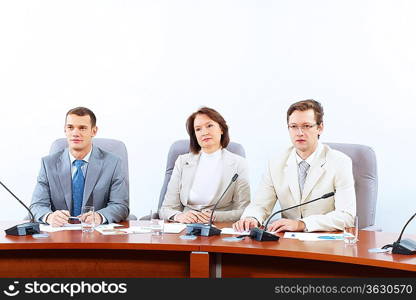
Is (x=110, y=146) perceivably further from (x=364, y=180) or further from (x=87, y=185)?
(x=364, y=180)

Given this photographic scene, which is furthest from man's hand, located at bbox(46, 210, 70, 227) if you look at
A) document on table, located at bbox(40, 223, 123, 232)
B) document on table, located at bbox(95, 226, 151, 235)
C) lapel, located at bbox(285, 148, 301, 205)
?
lapel, located at bbox(285, 148, 301, 205)

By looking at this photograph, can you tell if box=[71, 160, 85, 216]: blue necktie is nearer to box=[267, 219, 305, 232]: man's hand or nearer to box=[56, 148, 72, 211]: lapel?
box=[56, 148, 72, 211]: lapel

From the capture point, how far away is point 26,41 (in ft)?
16.5

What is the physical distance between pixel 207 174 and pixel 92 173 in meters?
0.68

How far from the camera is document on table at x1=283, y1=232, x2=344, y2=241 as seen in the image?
9.42 ft

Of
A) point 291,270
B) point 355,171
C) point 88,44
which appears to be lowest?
point 291,270

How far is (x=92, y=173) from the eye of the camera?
362 centimetres

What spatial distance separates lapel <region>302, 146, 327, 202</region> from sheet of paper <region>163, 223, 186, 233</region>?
654 mm

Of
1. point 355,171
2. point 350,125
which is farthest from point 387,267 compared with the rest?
point 350,125

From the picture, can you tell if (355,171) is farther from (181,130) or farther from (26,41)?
(26,41)

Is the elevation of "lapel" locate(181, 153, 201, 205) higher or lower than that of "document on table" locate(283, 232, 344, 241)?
higher

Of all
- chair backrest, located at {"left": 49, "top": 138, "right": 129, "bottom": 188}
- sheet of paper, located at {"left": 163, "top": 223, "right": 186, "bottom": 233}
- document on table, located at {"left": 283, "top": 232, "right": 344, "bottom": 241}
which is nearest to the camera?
document on table, located at {"left": 283, "top": 232, "right": 344, "bottom": 241}

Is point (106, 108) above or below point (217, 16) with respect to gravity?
below

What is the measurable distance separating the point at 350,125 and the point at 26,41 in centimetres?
257
